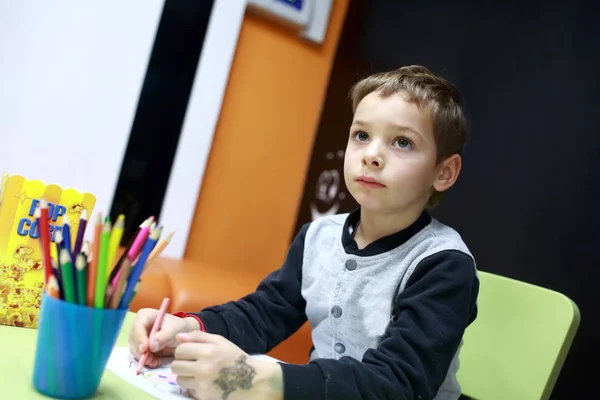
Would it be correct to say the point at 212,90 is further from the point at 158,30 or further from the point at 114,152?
the point at 114,152

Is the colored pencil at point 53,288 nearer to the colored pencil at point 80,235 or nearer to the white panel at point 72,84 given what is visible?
the colored pencil at point 80,235

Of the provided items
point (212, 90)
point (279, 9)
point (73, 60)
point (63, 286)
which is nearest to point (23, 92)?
point (73, 60)

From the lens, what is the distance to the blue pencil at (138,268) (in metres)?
0.47

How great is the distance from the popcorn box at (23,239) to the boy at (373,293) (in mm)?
122

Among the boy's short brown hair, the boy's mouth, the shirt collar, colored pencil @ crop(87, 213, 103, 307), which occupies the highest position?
the boy's short brown hair

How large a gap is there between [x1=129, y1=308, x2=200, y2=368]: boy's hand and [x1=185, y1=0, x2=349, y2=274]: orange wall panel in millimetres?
1159

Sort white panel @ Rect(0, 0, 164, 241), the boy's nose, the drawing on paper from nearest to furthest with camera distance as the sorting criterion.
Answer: the drawing on paper → the boy's nose → white panel @ Rect(0, 0, 164, 241)

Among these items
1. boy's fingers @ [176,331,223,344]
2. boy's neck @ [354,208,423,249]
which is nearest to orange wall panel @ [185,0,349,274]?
boy's neck @ [354,208,423,249]

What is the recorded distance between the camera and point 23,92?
56.9 inches

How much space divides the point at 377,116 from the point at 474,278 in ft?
0.82

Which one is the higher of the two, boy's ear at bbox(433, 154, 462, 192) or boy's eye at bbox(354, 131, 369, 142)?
boy's eye at bbox(354, 131, 369, 142)

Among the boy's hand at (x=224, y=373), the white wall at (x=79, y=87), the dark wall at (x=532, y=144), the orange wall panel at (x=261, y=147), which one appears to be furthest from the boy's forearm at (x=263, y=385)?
the orange wall panel at (x=261, y=147)

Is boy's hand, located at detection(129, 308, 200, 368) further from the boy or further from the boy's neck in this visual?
the boy's neck

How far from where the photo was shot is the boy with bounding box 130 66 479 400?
0.54m
